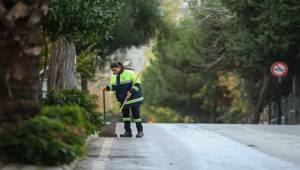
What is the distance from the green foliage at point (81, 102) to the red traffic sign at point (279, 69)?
20.5 meters

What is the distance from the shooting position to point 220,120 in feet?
212

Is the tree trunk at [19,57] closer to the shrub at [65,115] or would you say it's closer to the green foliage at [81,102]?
the shrub at [65,115]

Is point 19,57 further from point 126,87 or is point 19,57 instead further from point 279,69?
point 279,69

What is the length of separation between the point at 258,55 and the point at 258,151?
24.3 metres

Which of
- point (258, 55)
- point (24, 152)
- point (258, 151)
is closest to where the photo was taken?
point (24, 152)

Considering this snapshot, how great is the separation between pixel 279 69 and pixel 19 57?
28.6 metres

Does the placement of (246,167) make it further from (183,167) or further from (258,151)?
(258,151)

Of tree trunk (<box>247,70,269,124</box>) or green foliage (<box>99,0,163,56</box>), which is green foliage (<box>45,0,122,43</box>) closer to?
green foliage (<box>99,0,163,56</box>)

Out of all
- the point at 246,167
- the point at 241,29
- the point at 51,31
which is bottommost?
the point at 246,167

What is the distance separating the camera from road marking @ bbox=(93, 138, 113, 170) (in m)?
11.9

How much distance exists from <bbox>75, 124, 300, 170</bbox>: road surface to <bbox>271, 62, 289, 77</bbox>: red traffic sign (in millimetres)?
17436

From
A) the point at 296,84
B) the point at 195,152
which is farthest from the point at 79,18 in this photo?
the point at 296,84

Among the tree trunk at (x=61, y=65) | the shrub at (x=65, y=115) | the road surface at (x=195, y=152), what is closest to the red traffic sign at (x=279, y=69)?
the road surface at (x=195, y=152)

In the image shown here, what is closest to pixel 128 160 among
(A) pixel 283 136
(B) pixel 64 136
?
(B) pixel 64 136
